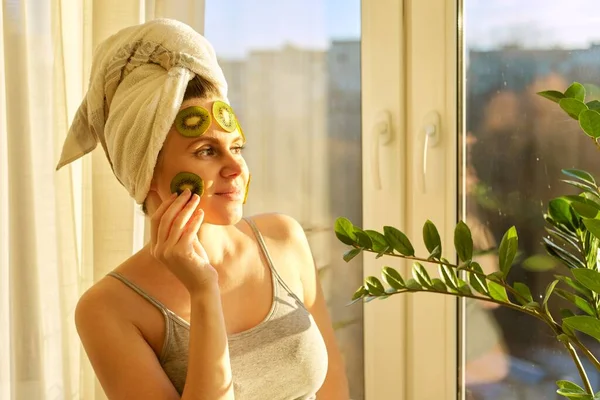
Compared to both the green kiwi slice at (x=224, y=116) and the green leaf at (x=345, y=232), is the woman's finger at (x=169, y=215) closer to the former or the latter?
the green kiwi slice at (x=224, y=116)

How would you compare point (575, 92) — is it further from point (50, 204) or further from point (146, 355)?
point (50, 204)

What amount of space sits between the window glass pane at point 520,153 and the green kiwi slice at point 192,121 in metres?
0.90

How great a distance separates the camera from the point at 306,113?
206 cm

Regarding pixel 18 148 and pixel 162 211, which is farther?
pixel 18 148

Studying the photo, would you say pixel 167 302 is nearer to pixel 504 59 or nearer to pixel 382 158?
pixel 382 158

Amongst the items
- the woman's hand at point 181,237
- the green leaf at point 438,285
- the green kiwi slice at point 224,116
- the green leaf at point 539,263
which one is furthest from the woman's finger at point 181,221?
the green leaf at point 539,263

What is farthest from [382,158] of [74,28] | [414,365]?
[74,28]

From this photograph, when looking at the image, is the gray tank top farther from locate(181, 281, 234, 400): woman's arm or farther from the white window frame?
the white window frame

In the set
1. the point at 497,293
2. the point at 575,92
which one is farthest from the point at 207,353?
the point at 575,92

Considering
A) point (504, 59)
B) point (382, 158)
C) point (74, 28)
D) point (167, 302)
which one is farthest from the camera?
point (382, 158)

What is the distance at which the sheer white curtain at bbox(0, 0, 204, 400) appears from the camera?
60.9 inches

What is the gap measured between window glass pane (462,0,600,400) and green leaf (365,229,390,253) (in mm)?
804

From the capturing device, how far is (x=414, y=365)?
2016 mm

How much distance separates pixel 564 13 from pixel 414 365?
912 mm
